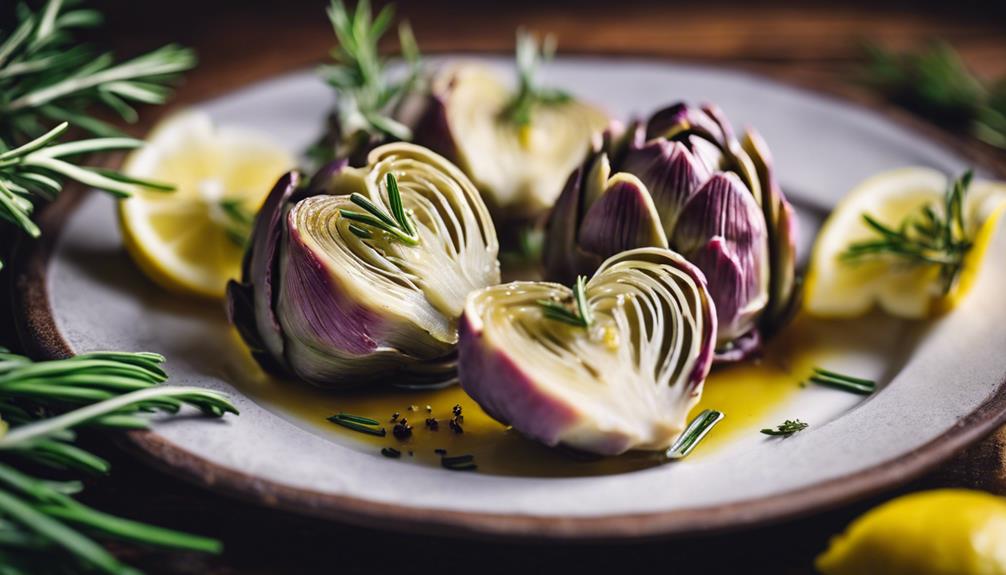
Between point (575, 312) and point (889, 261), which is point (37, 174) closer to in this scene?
point (575, 312)

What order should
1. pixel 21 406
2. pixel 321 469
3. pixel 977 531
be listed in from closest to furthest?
pixel 977 531
pixel 321 469
pixel 21 406

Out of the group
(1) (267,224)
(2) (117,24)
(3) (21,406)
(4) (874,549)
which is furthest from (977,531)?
(2) (117,24)

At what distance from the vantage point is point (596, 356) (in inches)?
46.8

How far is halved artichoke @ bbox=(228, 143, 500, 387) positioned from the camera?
51.3 inches

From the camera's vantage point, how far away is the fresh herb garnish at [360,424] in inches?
51.6

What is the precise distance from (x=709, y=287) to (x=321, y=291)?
49 centimetres

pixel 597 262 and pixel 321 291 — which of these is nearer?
pixel 321 291

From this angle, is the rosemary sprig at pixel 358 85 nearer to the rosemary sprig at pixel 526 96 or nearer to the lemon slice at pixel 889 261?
the rosemary sprig at pixel 526 96

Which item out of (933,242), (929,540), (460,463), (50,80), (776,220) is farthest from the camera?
(50,80)

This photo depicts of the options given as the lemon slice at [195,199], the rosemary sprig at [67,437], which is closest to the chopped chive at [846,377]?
the rosemary sprig at [67,437]

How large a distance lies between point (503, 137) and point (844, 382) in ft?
2.22

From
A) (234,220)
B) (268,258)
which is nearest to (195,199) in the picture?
(234,220)

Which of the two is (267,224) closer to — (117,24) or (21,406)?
(21,406)

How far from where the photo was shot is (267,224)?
1.38 meters
